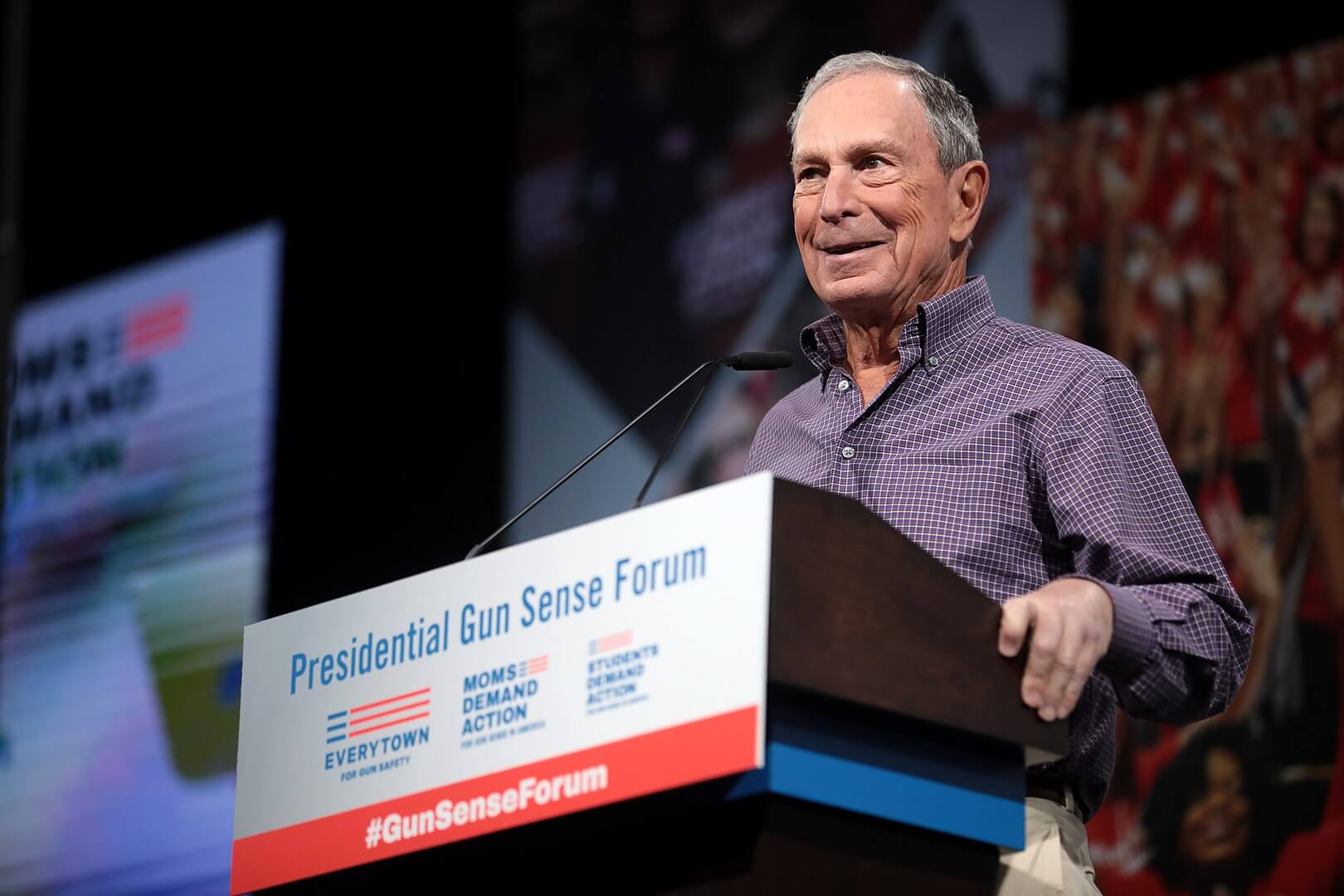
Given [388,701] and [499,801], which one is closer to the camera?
[499,801]

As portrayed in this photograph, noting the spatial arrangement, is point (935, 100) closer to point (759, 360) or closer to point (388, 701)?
point (759, 360)

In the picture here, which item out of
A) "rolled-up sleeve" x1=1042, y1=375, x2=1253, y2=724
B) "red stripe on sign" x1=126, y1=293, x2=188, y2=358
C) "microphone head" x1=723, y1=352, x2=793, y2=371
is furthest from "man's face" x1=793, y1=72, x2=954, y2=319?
"red stripe on sign" x1=126, y1=293, x2=188, y2=358

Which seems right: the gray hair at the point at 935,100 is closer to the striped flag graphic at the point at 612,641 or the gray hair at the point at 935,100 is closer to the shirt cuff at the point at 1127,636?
the shirt cuff at the point at 1127,636

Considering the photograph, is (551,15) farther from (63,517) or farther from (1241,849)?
(1241,849)

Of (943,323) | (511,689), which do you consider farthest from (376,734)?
(943,323)

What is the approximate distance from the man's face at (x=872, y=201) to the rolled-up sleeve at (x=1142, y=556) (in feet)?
1.05

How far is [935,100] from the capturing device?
219 cm

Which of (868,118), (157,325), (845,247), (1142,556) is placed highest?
(157,325)

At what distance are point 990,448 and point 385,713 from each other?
0.72 meters

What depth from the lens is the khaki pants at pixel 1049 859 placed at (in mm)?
1645

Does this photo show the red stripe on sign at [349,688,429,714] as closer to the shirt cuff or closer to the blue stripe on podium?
the blue stripe on podium

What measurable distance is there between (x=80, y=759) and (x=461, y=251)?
1955mm

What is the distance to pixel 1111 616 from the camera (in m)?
1.62

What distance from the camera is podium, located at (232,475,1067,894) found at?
1.41 metres
